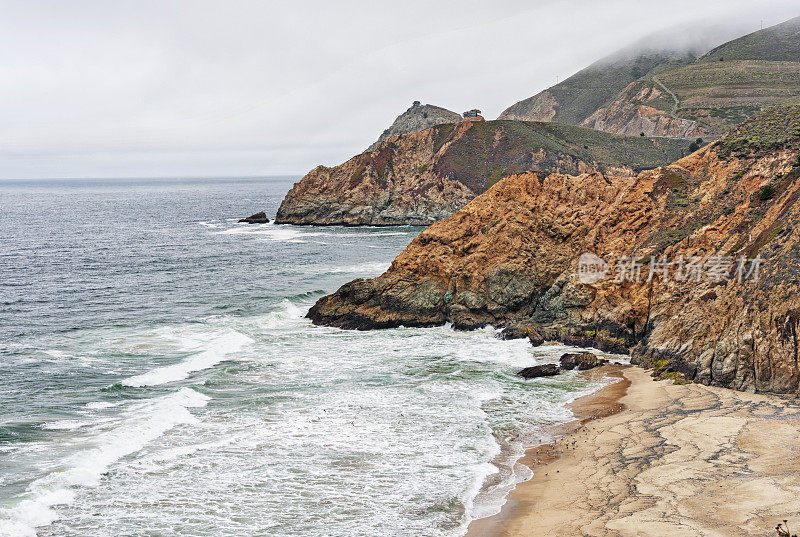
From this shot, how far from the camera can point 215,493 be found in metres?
18.8

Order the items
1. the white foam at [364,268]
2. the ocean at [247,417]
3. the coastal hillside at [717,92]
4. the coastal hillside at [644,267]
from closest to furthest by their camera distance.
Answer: the ocean at [247,417]
the coastal hillside at [644,267]
the white foam at [364,268]
the coastal hillside at [717,92]

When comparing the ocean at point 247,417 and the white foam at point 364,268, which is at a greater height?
the white foam at point 364,268

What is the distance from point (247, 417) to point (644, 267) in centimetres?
2275

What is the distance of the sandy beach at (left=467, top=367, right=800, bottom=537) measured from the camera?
15.1m

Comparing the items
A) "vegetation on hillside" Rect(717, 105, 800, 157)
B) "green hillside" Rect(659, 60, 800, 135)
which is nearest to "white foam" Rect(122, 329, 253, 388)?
"vegetation on hillside" Rect(717, 105, 800, 157)

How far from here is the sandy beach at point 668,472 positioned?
49.6 feet

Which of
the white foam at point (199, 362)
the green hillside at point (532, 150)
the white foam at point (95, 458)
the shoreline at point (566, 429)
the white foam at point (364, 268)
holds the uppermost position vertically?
the green hillside at point (532, 150)

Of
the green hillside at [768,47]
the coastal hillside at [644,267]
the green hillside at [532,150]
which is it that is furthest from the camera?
the green hillside at [768,47]

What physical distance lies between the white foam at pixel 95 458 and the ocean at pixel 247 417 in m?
0.07

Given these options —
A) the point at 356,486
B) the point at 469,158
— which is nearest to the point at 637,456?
the point at 356,486

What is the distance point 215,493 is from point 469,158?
114 metres

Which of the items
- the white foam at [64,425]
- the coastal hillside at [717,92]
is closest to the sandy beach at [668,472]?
the white foam at [64,425]

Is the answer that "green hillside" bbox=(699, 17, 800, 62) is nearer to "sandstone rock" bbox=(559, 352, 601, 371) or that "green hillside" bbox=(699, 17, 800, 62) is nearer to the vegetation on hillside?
the vegetation on hillside

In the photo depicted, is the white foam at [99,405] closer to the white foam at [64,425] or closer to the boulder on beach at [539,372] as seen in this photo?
the white foam at [64,425]
